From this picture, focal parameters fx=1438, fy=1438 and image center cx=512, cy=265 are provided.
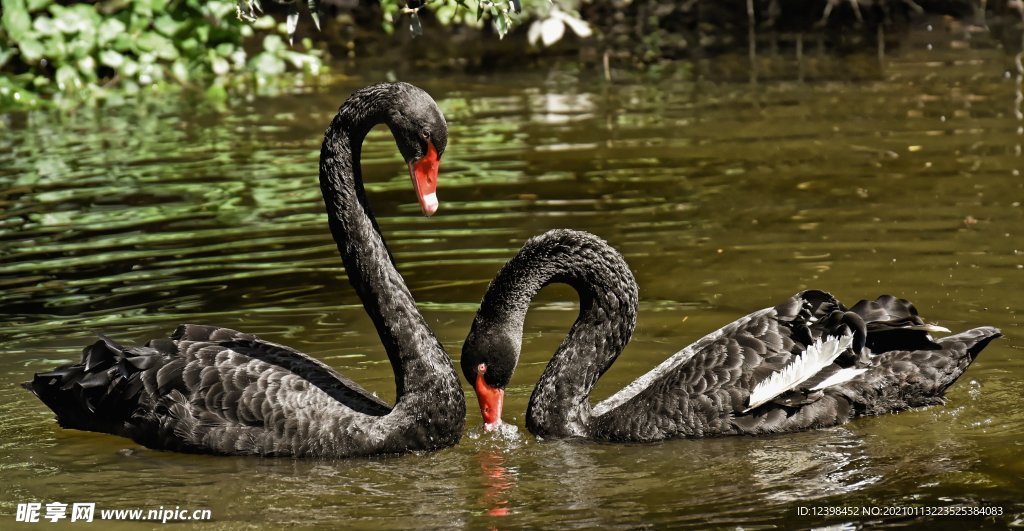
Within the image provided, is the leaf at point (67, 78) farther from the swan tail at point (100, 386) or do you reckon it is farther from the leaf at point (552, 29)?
the swan tail at point (100, 386)

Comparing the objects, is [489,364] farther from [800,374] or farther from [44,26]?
[44,26]

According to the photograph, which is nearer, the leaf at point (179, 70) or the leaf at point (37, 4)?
the leaf at point (37, 4)

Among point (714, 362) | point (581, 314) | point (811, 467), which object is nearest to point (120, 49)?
point (581, 314)

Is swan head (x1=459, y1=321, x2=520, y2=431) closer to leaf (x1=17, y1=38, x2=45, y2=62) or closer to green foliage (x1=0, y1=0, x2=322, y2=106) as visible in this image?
green foliage (x1=0, y1=0, x2=322, y2=106)

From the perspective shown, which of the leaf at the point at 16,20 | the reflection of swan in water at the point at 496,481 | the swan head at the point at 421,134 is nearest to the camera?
the reflection of swan in water at the point at 496,481

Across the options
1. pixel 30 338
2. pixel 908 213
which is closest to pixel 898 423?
pixel 908 213

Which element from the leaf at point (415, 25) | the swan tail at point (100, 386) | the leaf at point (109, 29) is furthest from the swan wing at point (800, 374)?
the leaf at point (109, 29)

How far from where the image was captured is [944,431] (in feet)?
17.5

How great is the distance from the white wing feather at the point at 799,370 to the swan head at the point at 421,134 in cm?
→ 139

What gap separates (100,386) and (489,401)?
1503mm

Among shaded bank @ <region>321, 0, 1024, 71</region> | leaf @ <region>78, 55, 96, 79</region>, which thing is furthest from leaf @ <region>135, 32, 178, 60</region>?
shaded bank @ <region>321, 0, 1024, 71</region>

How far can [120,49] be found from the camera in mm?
15336

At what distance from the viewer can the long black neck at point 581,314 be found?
18.0 ft

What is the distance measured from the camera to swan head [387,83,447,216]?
5211 mm
